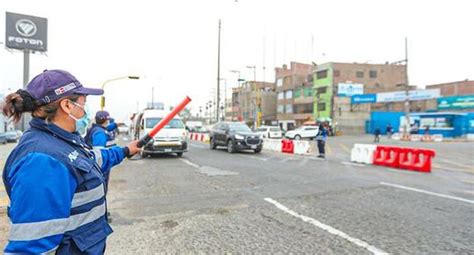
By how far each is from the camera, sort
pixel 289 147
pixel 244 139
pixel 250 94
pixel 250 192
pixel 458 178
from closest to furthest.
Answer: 1. pixel 250 192
2. pixel 458 178
3. pixel 244 139
4. pixel 289 147
5. pixel 250 94

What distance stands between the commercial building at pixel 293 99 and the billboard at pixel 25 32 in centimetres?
4482

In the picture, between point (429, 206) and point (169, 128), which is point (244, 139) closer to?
point (169, 128)

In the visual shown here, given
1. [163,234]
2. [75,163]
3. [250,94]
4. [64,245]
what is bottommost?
[163,234]

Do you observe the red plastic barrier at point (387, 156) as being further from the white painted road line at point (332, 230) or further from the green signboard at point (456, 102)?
the green signboard at point (456, 102)

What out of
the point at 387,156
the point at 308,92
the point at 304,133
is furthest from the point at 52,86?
the point at 308,92

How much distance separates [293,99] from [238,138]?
56.5 meters

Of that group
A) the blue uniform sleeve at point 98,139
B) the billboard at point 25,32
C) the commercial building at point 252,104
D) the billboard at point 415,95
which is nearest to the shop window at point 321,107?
the commercial building at point 252,104

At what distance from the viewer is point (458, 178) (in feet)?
36.6

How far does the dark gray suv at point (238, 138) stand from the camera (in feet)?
62.1

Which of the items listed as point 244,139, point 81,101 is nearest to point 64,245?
point 81,101

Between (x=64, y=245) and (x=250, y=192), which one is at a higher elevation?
(x=64, y=245)

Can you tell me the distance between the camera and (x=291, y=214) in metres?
6.13

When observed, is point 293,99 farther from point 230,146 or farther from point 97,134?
point 97,134

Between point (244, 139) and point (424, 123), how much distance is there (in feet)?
111
